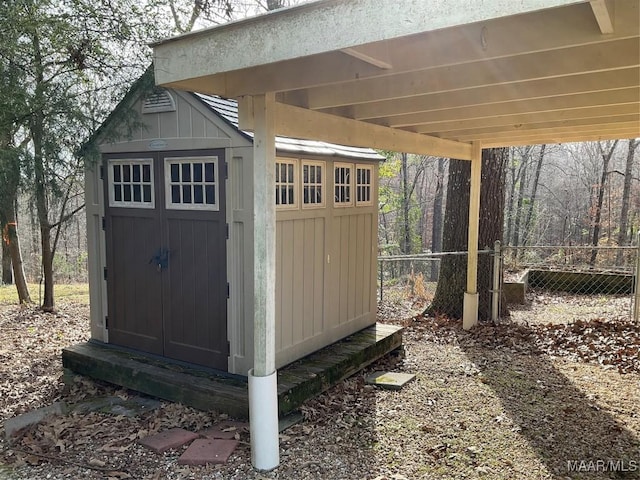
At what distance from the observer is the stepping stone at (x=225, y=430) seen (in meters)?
3.24

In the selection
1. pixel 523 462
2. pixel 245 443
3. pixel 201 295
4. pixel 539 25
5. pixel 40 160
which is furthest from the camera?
pixel 40 160

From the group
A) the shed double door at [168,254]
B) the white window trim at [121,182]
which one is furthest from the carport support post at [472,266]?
the white window trim at [121,182]

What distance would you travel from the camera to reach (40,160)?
441 cm

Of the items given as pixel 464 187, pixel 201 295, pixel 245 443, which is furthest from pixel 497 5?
pixel 464 187

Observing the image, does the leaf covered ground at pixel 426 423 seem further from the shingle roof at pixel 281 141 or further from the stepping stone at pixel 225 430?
the shingle roof at pixel 281 141

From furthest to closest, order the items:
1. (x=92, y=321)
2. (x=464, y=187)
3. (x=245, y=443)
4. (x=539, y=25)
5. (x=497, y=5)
A: (x=464, y=187), (x=92, y=321), (x=245, y=443), (x=539, y=25), (x=497, y=5)

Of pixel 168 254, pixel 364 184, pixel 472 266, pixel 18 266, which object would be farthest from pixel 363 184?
pixel 18 266

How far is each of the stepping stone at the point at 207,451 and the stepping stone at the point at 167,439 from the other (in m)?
0.11

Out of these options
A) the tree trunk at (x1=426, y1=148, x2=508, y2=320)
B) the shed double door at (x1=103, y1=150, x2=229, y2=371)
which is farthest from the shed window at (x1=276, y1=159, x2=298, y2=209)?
the tree trunk at (x1=426, y1=148, x2=508, y2=320)

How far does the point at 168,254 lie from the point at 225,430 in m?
1.61

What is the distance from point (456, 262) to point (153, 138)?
14.8ft

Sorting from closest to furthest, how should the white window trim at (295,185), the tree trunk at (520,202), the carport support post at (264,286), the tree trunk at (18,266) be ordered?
1. the carport support post at (264,286)
2. the white window trim at (295,185)
3. the tree trunk at (18,266)
4. the tree trunk at (520,202)

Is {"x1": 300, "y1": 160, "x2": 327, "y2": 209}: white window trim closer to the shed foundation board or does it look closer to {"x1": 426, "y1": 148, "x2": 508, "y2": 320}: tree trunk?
the shed foundation board

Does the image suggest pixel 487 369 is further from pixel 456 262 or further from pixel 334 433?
pixel 456 262
